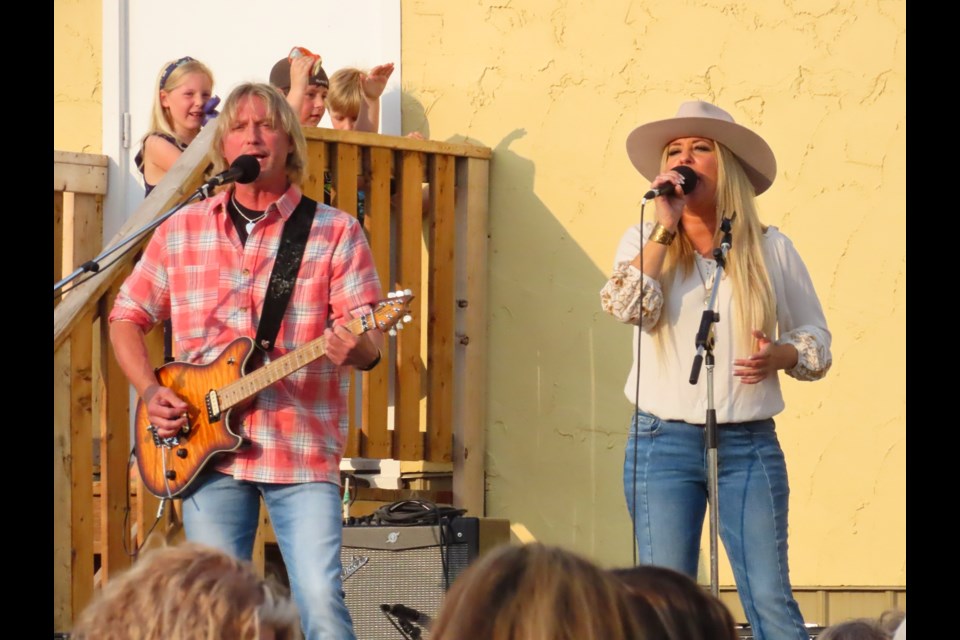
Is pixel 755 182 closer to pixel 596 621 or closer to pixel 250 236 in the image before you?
pixel 250 236

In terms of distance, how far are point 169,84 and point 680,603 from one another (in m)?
5.42

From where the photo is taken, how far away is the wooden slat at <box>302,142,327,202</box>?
21.9 ft

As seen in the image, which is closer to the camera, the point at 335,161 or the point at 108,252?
the point at 108,252

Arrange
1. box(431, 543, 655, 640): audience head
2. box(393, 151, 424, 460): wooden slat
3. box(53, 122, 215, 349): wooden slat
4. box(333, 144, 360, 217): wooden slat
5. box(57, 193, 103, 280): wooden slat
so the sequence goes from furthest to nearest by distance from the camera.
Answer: box(57, 193, 103, 280): wooden slat → box(393, 151, 424, 460): wooden slat → box(333, 144, 360, 217): wooden slat → box(53, 122, 215, 349): wooden slat → box(431, 543, 655, 640): audience head

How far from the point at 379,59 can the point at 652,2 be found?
1.52m

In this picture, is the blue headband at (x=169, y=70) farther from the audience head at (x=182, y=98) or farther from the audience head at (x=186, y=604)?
the audience head at (x=186, y=604)

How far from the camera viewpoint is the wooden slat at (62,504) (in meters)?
5.39

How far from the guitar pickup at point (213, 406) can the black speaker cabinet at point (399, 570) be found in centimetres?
135

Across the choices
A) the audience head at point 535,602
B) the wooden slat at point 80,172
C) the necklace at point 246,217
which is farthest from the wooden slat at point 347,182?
the audience head at point 535,602

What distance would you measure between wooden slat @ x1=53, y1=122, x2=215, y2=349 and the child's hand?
1.24 m

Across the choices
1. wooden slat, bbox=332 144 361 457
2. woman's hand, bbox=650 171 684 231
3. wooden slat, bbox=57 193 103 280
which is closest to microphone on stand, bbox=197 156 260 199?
woman's hand, bbox=650 171 684 231

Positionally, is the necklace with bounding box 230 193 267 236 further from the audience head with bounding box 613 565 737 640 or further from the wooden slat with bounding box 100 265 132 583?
the audience head with bounding box 613 565 737 640

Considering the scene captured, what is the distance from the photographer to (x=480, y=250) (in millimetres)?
7301
